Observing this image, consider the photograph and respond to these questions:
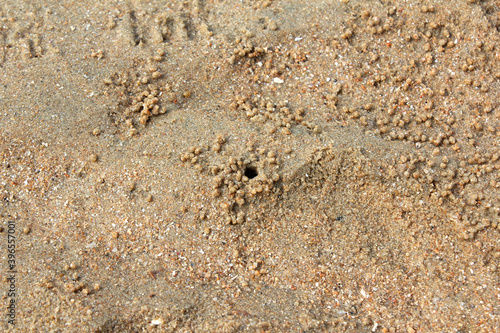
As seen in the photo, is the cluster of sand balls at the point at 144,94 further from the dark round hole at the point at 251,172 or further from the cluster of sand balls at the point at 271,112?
the dark round hole at the point at 251,172

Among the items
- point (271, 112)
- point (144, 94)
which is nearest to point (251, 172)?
point (271, 112)

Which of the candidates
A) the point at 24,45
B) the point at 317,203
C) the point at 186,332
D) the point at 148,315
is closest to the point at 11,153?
the point at 24,45

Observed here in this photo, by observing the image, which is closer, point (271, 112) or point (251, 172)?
point (251, 172)

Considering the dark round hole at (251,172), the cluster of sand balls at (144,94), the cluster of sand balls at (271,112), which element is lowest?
the dark round hole at (251,172)

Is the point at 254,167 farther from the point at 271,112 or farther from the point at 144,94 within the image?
the point at 144,94

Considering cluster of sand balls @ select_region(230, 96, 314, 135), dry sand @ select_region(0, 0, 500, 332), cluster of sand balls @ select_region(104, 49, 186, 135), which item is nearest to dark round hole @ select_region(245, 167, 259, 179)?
dry sand @ select_region(0, 0, 500, 332)

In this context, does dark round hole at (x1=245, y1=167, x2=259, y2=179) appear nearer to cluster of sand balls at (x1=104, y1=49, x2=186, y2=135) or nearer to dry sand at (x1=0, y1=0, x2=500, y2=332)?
dry sand at (x1=0, y1=0, x2=500, y2=332)

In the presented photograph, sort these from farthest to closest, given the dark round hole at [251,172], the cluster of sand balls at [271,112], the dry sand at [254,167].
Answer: the cluster of sand balls at [271,112]
the dark round hole at [251,172]
the dry sand at [254,167]

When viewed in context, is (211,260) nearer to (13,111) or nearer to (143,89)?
(143,89)

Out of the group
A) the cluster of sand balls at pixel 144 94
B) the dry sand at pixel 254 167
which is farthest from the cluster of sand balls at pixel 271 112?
the cluster of sand balls at pixel 144 94
